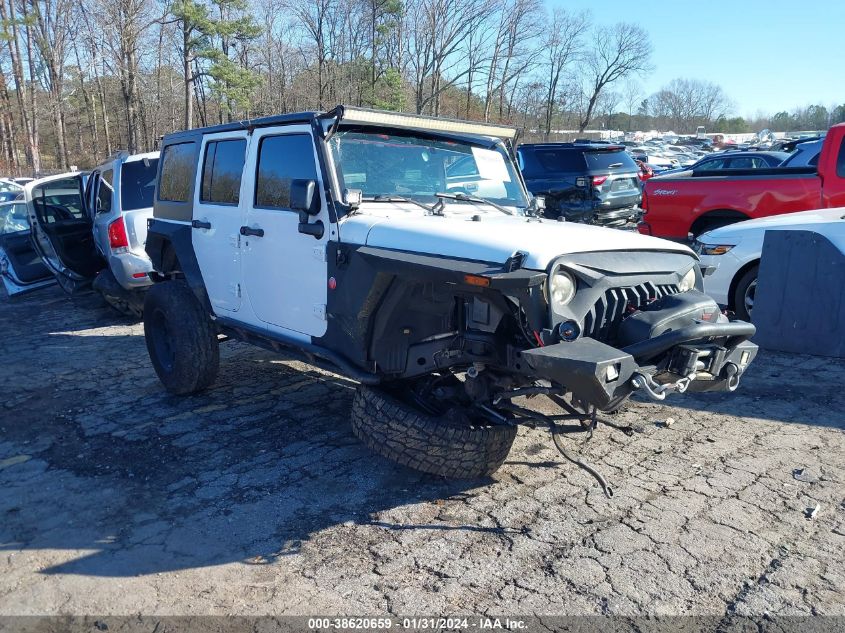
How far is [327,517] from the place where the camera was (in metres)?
3.72

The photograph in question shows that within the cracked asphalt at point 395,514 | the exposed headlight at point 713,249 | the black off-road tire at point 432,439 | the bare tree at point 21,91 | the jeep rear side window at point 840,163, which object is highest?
the bare tree at point 21,91

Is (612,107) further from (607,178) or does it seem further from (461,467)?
Answer: (461,467)

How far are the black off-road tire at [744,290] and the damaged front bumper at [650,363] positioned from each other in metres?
3.89

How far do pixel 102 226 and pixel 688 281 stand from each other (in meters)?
7.23

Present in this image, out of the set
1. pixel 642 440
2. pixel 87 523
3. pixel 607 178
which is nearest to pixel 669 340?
pixel 642 440

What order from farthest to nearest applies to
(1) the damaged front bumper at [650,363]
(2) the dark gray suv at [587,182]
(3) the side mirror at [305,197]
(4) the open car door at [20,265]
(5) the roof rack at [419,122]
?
(2) the dark gray suv at [587,182]
(4) the open car door at [20,265]
(5) the roof rack at [419,122]
(3) the side mirror at [305,197]
(1) the damaged front bumper at [650,363]

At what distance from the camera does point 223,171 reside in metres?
5.16

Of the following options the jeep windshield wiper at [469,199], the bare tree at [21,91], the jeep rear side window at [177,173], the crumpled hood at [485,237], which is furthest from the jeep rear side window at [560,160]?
the bare tree at [21,91]

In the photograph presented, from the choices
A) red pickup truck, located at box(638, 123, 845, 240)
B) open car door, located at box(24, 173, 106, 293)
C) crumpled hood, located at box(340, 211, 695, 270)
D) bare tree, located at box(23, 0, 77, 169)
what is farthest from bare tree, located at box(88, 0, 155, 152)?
crumpled hood, located at box(340, 211, 695, 270)

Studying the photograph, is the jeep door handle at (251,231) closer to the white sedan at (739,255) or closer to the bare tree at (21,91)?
the white sedan at (739,255)

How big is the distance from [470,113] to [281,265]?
4802cm

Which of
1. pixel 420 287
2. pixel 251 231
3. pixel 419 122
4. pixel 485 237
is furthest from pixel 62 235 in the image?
pixel 485 237

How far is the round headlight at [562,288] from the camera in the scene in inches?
125

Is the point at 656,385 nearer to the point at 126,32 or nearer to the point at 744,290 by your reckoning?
the point at 744,290
